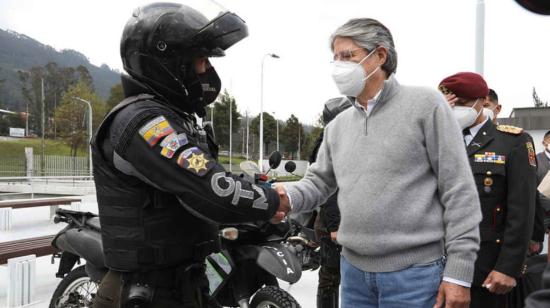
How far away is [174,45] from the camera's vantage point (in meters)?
1.96

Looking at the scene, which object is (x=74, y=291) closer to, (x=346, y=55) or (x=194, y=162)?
(x=194, y=162)

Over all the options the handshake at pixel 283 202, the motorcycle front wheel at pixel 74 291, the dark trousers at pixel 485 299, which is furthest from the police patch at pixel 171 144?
the motorcycle front wheel at pixel 74 291

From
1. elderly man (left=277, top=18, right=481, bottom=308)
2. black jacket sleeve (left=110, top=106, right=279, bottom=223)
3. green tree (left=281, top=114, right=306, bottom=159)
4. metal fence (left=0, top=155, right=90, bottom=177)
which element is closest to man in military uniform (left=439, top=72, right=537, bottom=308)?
elderly man (left=277, top=18, right=481, bottom=308)

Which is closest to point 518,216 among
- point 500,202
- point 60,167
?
point 500,202

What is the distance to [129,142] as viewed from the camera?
1685mm

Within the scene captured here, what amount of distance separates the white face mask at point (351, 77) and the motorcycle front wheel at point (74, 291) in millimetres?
2402

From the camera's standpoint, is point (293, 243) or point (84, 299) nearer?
point (84, 299)

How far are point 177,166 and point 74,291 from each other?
2.29m

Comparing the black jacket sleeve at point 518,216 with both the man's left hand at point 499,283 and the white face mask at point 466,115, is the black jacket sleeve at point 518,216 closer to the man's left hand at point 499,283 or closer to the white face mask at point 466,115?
the man's left hand at point 499,283

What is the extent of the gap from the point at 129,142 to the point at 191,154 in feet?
0.71

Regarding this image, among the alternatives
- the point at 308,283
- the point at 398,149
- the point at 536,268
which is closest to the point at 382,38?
the point at 398,149

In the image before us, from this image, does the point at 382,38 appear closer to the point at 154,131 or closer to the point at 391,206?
the point at 391,206

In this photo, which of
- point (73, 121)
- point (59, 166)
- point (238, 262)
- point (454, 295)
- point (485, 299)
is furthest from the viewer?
point (73, 121)

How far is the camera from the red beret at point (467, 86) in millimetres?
2605
